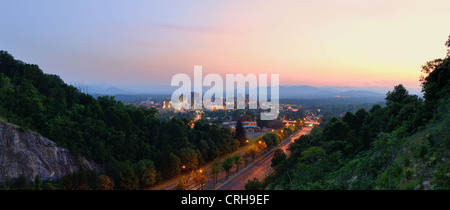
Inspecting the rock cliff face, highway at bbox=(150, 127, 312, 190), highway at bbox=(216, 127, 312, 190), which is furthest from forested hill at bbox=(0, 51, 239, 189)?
highway at bbox=(216, 127, 312, 190)

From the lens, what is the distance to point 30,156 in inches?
584

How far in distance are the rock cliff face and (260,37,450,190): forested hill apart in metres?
13.9

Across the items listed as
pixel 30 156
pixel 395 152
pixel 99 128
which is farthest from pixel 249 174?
pixel 30 156

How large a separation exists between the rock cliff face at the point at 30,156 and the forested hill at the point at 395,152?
1393 centimetres

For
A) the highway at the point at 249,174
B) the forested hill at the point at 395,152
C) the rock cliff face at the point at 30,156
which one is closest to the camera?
the forested hill at the point at 395,152

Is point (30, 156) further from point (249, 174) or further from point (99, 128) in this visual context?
point (249, 174)

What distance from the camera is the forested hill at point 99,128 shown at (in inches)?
662

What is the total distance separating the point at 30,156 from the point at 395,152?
777 inches

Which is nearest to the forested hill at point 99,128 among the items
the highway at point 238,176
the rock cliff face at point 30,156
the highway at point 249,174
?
the rock cliff face at point 30,156

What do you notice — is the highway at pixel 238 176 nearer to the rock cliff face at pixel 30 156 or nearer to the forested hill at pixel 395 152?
the forested hill at pixel 395 152

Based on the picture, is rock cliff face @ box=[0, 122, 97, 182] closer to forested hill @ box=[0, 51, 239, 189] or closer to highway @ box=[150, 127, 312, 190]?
forested hill @ box=[0, 51, 239, 189]

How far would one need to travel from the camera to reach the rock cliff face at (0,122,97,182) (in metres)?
14.1
